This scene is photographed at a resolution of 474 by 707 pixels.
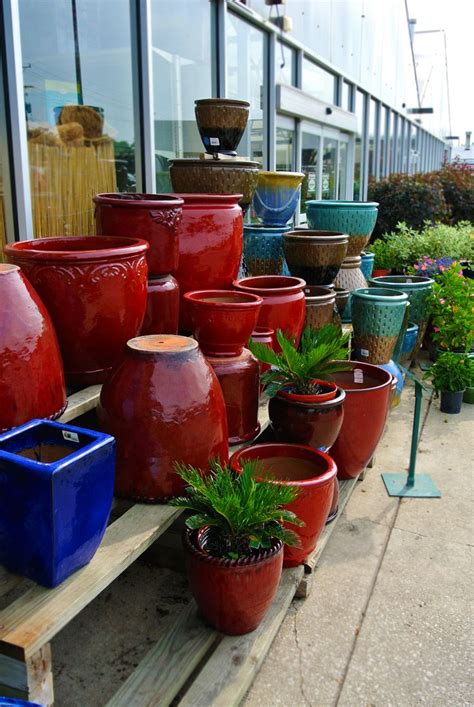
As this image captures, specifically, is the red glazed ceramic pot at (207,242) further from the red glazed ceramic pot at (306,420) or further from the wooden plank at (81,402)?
the wooden plank at (81,402)

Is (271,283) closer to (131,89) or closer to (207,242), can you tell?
(207,242)

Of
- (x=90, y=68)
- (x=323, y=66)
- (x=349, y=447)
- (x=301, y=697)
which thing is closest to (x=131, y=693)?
(x=301, y=697)

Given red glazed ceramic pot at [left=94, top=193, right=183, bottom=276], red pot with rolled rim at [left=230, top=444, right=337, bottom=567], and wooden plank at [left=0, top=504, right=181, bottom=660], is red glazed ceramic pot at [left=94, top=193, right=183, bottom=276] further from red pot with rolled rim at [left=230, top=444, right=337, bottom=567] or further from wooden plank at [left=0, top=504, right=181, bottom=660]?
wooden plank at [left=0, top=504, right=181, bottom=660]

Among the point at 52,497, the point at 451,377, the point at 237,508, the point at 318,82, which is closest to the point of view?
the point at 52,497

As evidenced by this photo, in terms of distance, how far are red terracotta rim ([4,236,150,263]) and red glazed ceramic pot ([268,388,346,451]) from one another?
0.73 m

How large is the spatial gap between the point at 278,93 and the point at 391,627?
5.05 meters

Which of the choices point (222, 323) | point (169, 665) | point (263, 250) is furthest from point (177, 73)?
point (169, 665)

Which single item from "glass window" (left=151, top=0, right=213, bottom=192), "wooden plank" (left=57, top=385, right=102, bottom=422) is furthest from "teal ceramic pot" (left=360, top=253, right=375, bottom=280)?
"wooden plank" (left=57, top=385, right=102, bottom=422)

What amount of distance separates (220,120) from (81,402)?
1693 mm

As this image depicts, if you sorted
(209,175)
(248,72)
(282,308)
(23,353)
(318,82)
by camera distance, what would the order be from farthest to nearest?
(318,82), (248,72), (209,175), (282,308), (23,353)

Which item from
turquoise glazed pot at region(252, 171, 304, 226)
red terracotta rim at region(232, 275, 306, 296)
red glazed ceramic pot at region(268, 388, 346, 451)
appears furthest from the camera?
turquoise glazed pot at region(252, 171, 304, 226)

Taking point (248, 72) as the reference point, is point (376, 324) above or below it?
below

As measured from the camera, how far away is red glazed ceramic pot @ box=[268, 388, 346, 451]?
7.16ft

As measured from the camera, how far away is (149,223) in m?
2.05
